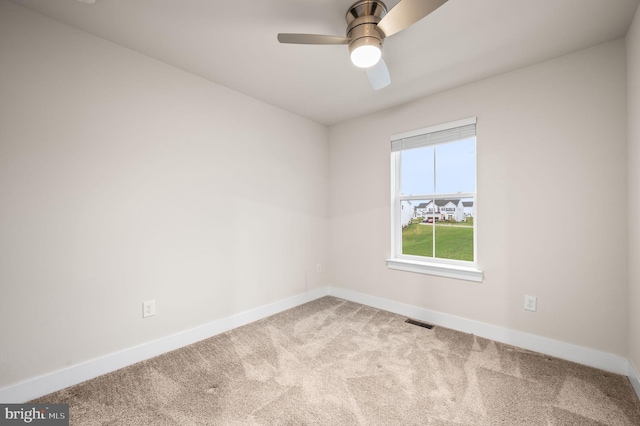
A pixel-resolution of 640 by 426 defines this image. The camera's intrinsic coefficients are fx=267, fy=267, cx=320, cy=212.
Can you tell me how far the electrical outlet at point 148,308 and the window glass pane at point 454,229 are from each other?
2766 mm

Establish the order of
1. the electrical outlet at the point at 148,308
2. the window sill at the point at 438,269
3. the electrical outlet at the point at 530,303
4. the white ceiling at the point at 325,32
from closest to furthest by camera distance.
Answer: the white ceiling at the point at 325,32, the electrical outlet at the point at 148,308, the electrical outlet at the point at 530,303, the window sill at the point at 438,269

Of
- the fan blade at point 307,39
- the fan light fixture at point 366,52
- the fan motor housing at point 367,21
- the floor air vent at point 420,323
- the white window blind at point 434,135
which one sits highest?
the fan motor housing at point 367,21

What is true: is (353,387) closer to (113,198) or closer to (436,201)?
(436,201)

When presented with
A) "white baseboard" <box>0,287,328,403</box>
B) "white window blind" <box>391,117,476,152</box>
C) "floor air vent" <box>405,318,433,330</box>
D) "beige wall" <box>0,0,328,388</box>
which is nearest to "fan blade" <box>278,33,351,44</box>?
"beige wall" <box>0,0,328,388</box>

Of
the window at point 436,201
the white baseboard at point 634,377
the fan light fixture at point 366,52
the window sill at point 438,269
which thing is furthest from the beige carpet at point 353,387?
the fan light fixture at point 366,52

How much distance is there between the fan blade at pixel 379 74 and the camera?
5.96 feet

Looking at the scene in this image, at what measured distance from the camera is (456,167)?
9.11 feet

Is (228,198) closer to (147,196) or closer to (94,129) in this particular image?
(147,196)

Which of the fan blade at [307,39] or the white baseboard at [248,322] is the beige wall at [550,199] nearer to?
the white baseboard at [248,322]

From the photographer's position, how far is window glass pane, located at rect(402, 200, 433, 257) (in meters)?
2.99

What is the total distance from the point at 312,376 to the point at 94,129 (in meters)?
2.35

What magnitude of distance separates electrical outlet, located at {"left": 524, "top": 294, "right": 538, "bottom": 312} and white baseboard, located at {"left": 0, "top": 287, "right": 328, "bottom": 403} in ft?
8.06

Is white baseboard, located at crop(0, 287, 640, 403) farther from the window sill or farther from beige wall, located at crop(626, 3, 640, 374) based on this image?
the window sill
